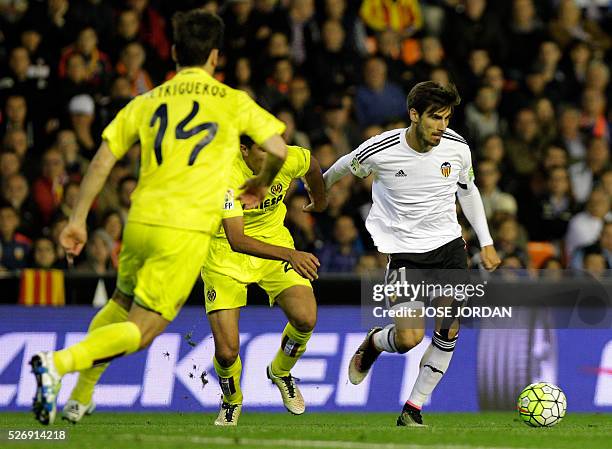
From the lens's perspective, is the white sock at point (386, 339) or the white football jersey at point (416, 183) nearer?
the white football jersey at point (416, 183)

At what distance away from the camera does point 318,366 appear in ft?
41.5

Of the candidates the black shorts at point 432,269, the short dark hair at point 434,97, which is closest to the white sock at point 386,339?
the black shorts at point 432,269

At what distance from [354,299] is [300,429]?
3241mm

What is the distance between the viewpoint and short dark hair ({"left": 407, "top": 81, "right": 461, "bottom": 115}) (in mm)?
9812

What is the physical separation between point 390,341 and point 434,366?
412 millimetres

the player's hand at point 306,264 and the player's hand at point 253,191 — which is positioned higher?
the player's hand at point 253,191

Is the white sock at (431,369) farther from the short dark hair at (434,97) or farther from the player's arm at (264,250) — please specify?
the short dark hair at (434,97)

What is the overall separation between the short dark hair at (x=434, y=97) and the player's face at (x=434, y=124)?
36mm

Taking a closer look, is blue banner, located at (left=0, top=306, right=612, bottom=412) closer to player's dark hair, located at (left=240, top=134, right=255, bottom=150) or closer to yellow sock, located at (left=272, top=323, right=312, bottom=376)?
yellow sock, located at (left=272, top=323, right=312, bottom=376)

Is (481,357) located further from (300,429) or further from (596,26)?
(596,26)

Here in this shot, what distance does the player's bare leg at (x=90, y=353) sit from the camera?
286 inches

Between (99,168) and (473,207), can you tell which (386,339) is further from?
(99,168)

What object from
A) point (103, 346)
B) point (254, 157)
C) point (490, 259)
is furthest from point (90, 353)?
point (490, 259)

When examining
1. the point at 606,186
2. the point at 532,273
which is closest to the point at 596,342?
the point at 532,273
